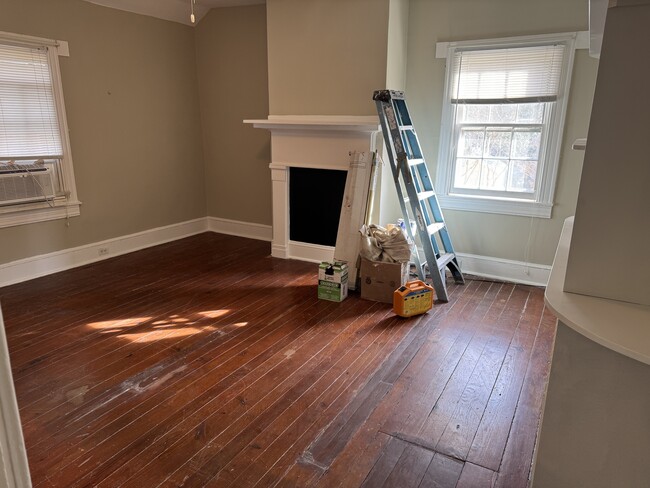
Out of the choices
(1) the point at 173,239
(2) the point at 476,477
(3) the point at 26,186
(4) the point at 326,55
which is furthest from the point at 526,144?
(3) the point at 26,186

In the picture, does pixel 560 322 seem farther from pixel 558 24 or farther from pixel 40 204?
pixel 40 204

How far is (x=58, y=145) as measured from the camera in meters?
4.25

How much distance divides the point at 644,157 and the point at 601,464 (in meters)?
0.97

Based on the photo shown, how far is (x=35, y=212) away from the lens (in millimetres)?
4152

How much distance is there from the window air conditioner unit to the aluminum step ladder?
3.14 metres

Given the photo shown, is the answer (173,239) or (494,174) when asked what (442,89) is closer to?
(494,174)

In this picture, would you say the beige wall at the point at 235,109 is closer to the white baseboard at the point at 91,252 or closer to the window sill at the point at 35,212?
the white baseboard at the point at 91,252

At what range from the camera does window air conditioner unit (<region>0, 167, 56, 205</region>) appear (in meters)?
3.91

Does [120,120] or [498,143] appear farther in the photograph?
[120,120]

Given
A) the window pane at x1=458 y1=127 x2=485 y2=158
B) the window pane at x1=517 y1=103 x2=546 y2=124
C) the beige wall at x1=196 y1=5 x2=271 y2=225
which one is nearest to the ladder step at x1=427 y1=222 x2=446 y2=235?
the window pane at x1=458 y1=127 x2=485 y2=158

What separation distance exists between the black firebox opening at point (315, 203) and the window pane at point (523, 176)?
158cm

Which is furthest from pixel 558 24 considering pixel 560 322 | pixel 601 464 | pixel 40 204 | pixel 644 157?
pixel 40 204

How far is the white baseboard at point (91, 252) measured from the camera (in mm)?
4076

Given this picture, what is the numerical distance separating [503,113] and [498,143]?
266 millimetres
